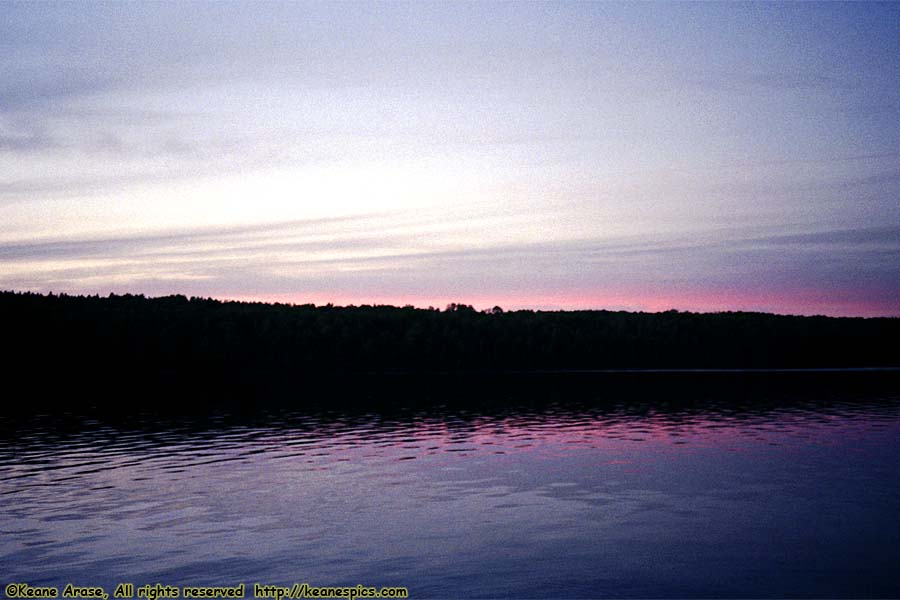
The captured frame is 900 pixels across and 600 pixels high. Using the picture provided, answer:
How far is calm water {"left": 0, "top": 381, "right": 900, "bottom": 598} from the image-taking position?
102 ft

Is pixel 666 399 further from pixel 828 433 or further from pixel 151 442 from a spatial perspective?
pixel 151 442

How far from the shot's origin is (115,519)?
39625 mm

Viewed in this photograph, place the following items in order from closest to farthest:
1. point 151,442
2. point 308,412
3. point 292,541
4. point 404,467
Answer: point 292,541, point 404,467, point 151,442, point 308,412

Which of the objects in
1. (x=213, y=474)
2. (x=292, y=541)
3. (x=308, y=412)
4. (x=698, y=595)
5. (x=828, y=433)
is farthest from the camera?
(x=308, y=412)

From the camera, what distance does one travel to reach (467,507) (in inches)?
1705

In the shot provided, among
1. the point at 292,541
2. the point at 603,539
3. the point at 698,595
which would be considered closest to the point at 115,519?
the point at 292,541

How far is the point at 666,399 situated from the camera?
399 ft

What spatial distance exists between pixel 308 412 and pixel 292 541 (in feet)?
224

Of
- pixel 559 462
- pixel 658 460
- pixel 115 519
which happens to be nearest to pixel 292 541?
pixel 115 519

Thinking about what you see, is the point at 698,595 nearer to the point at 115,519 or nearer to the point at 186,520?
the point at 186,520

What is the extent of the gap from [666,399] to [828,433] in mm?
44728

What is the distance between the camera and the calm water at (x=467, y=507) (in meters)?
31.1

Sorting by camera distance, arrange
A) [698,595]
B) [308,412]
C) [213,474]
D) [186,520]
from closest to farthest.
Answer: [698,595], [186,520], [213,474], [308,412]

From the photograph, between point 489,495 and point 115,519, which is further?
point 489,495
